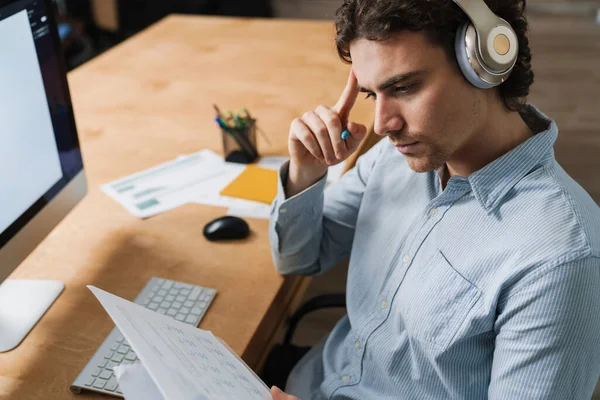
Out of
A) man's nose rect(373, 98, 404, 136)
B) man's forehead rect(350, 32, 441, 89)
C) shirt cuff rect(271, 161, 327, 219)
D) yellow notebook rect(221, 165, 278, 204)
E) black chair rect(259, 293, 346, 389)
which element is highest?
man's forehead rect(350, 32, 441, 89)

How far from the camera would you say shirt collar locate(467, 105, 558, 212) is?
85 cm

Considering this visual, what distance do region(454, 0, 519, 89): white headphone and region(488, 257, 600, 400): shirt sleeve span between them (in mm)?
274

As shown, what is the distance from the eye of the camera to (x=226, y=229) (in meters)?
1.17

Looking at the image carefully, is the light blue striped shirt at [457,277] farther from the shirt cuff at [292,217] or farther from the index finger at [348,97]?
the index finger at [348,97]

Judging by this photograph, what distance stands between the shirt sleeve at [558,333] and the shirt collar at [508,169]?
0.15 metres

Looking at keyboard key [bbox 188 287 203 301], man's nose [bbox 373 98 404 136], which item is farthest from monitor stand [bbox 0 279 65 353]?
man's nose [bbox 373 98 404 136]

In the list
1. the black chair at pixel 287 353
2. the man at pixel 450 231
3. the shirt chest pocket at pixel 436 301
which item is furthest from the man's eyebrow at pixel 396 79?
the black chair at pixel 287 353

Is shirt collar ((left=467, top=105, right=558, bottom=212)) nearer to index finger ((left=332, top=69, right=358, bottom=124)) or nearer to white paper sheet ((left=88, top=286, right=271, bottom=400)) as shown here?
index finger ((left=332, top=69, right=358, bottom=124))

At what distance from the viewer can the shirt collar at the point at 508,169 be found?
85 centimetres

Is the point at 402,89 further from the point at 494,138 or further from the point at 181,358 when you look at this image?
the point at 181,358

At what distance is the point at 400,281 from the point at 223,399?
376 millimetres

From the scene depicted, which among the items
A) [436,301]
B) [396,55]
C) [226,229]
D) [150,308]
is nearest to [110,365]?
[150,308]

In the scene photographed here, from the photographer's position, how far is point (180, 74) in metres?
1.91

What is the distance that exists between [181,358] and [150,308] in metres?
0.28
